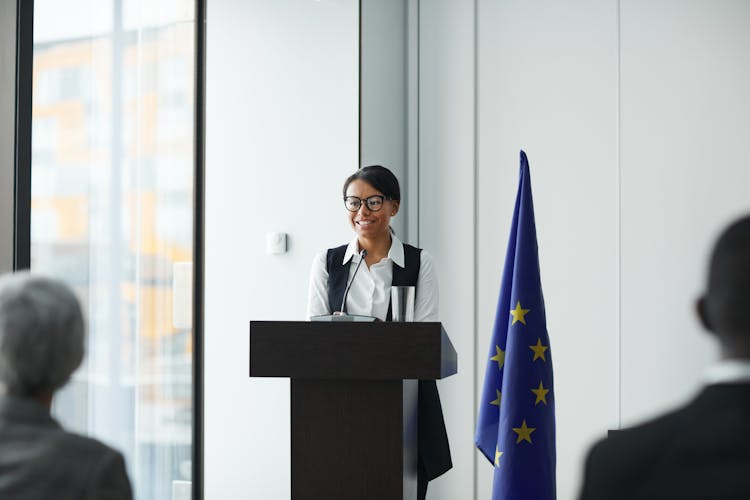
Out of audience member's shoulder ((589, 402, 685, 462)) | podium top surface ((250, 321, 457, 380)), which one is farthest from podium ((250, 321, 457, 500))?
audience member's shoulder ((589, 402, 685, 462))

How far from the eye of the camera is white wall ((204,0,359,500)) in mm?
4902

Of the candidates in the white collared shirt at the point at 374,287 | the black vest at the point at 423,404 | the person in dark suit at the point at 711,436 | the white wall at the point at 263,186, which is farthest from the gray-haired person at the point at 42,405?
the white wall at the point at 263,186

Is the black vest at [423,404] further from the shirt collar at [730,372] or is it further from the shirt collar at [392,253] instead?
the shirt collar at [730,372]

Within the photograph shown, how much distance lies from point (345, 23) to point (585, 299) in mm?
1882

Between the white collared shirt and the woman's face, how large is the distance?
7 centimetres

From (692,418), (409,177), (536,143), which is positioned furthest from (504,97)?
(692,418)

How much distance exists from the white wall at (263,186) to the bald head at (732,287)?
3719 millimetres

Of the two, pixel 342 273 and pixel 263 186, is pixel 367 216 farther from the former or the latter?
pixel 263 186

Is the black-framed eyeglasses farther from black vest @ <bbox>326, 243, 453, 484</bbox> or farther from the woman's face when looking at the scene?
black vest @ <bbox>326, 243, 453, 484</bbox>

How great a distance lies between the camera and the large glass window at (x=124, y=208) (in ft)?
11.9

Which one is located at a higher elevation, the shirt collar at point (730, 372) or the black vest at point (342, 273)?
the black vest at point (342, 273)

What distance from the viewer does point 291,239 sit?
494 centimetres

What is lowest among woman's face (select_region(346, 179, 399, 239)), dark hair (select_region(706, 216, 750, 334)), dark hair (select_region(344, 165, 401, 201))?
dark hair (select_region(706, 216, 750, 334))

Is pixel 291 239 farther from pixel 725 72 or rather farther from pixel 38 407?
pixel 38 407
